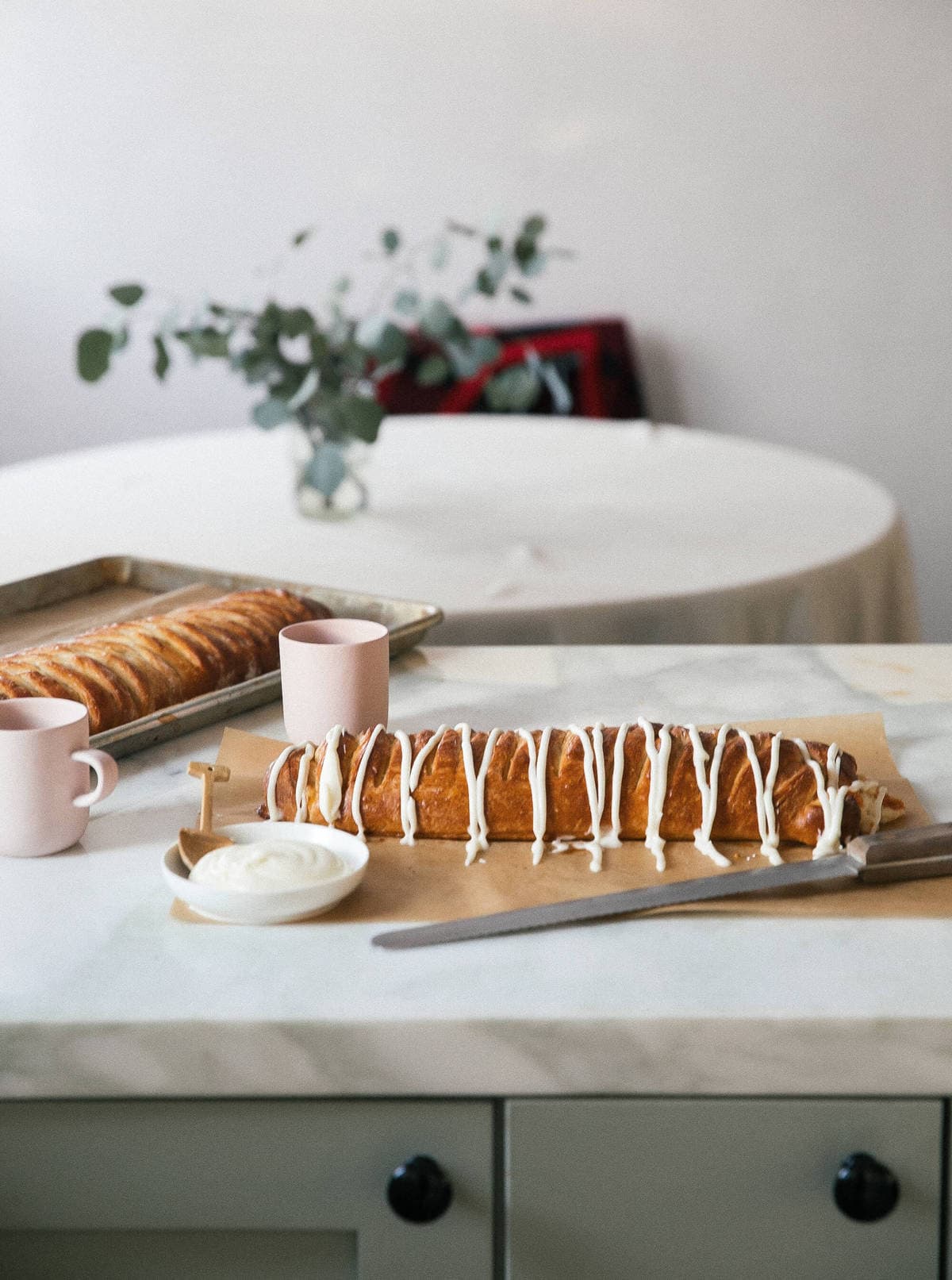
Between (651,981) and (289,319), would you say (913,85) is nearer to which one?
(289,319)

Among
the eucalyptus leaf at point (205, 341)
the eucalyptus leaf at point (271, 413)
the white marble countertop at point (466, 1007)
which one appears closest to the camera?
the white marble countertop at point (466, 1007)

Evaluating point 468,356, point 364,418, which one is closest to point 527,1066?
point 364,418

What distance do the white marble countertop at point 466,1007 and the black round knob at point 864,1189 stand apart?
42 mm

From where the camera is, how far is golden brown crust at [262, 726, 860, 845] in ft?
3.20

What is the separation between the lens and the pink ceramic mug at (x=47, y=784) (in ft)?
3.12

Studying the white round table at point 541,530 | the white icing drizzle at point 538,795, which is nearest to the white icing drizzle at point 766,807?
the white icing drizzle at point 538,795

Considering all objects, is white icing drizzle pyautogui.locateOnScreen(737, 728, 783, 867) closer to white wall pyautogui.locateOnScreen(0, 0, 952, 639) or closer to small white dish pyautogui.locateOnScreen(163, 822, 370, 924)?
small white dish pyautogui.locateOnScreen(163, 822, 370, 924)

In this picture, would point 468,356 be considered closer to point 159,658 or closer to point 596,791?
point 159,658

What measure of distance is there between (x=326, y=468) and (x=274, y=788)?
1.33 metres

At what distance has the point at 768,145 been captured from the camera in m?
4.28

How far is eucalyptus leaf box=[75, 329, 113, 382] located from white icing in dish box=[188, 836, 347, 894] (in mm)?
1301

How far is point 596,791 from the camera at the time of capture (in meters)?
0.98

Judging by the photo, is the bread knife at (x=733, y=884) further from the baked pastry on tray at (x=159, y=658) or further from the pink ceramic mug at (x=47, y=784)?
the baked pastry on tray at (x=159, y=658)

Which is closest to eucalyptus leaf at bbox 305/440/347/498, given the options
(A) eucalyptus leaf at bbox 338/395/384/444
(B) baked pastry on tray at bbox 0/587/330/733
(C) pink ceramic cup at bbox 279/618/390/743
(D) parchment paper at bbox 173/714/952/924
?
(A) eucalyptus leaf at bbox 338/395/384/444
